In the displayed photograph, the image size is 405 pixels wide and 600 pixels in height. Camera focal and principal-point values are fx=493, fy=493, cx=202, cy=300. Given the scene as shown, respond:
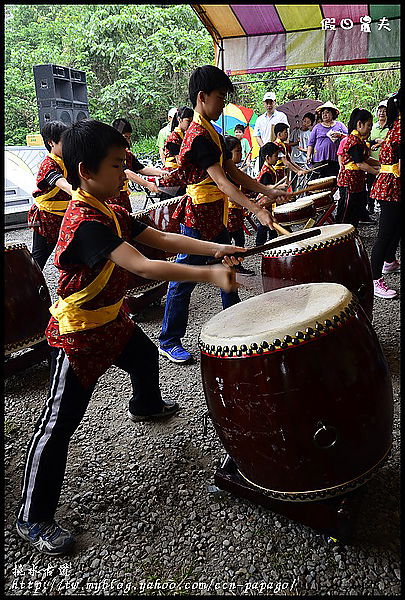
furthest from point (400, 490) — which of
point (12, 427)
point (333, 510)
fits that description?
point (12, 427)

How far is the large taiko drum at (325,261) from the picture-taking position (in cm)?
221

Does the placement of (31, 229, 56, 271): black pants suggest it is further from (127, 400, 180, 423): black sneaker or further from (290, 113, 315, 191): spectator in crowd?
(290, 113, 315, 191): spectator in crowd

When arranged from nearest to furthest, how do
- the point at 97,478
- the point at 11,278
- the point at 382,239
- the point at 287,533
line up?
the point at 287,533, the point at 97,478, the point at 11,278, the point at 382,239

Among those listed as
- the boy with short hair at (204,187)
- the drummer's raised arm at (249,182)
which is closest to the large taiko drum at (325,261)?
the boy with short hair at (204,187)

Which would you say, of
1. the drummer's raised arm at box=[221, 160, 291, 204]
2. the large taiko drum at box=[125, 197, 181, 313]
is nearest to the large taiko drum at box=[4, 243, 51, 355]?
the large taiko drum at box=[125, 197, 181, 313]

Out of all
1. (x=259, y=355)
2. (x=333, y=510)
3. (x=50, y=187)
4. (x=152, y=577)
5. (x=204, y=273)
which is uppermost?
(x=50, y=187)

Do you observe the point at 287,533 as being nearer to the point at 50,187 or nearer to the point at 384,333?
the point at 384,333

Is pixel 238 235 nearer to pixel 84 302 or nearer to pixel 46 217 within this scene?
pixel 46 217

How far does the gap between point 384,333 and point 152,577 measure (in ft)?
6.65

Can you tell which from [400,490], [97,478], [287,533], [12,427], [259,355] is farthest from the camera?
[12,427]

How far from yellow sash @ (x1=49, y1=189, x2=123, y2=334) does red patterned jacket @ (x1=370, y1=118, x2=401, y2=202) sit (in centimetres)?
241

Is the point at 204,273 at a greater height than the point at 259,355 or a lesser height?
greater

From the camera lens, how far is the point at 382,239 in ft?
11.2

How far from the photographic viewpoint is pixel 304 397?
4.33 ft
